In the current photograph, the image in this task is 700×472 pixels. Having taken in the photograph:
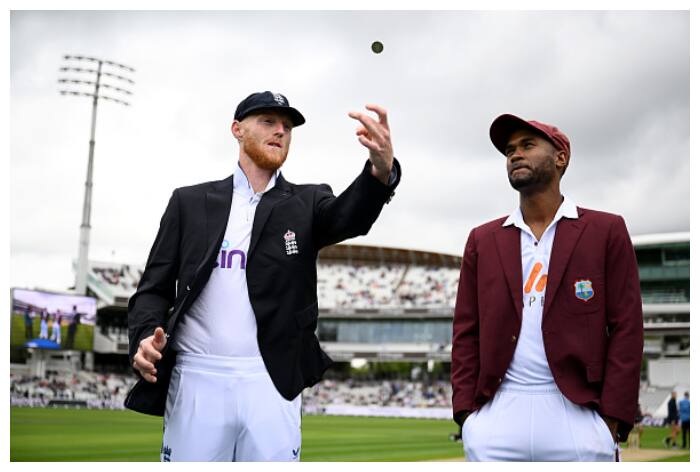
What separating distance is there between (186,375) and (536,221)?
1.97m

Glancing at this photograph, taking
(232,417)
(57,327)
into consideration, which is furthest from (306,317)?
(57,327)

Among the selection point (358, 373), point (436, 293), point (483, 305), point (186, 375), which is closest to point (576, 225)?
point (483, 305)

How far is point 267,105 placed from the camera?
4.01 m

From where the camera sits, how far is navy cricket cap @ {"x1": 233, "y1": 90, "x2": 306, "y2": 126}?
13.2 ft

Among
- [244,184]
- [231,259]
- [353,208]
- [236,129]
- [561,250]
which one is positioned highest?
[236,129]

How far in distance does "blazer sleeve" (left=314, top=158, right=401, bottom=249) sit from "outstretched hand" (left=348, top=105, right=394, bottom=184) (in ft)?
0.21

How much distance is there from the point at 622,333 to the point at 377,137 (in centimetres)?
Result: 151

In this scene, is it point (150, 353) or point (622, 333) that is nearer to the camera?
point (150, 353)

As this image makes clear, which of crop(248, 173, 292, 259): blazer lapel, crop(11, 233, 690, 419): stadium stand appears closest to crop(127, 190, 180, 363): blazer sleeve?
crop(248, 173, 292, 259): blazer lapel

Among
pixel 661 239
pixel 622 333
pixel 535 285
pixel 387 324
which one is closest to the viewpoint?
pixel 622 333

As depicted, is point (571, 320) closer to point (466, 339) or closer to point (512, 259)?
point (512, 259)

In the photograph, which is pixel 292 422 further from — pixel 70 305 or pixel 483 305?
pixel 70 305

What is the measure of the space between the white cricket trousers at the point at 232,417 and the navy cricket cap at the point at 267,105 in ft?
4.07

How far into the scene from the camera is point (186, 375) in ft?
12.7
